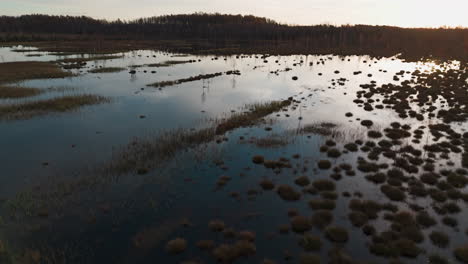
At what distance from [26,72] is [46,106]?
27.4m

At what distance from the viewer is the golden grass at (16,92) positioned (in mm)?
35556

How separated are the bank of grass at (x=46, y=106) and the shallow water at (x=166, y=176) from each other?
166 cm

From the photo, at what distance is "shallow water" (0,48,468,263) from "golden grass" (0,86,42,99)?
2477mm

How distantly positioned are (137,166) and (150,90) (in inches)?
1004

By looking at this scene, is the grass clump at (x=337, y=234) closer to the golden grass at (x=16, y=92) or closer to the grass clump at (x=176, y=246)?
the grass clump at (x=176, y=246)

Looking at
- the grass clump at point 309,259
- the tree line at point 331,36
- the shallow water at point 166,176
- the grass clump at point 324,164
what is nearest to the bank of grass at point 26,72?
the shallow water at point 166,176

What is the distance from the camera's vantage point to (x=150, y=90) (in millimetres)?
41625

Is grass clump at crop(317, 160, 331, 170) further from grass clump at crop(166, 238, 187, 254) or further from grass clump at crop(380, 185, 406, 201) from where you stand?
grass clump at crop(166, 238, 187, 254)

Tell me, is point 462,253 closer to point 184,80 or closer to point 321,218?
point 321,218

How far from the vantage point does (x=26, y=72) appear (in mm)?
51500

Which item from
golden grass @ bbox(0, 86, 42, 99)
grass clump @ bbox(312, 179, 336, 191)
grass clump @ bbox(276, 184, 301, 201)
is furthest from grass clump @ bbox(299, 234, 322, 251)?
golden grass @ bbox(0, 86, 42, 99)

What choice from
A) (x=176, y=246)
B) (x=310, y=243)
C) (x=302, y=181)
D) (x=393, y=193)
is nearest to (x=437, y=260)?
(x=310, y=243)

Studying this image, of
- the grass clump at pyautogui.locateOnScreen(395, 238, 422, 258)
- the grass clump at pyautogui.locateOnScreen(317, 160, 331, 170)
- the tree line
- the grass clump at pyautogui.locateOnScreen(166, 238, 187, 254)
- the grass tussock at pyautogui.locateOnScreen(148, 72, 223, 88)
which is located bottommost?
the grass clump at pyautogui.locateOnScreen(166, 238, 187, 254)

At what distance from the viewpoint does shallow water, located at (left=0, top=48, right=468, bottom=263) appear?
38.7 feet
